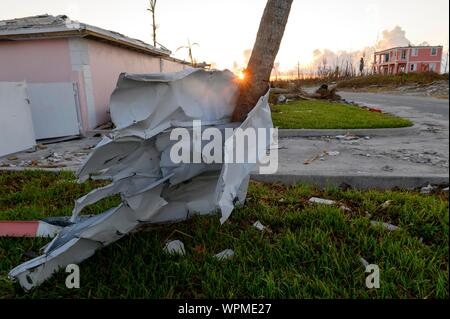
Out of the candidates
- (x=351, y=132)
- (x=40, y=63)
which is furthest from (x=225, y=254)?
(x=40, y=63)

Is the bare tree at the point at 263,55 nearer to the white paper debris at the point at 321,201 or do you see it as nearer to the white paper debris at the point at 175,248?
the white paper debris at the point at 175,248

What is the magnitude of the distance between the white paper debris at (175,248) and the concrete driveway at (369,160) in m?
1.96

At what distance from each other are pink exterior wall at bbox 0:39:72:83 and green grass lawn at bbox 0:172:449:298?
6.71 metres

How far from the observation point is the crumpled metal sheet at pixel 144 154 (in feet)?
6.82

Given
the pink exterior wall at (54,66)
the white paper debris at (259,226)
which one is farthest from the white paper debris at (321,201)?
the pink exterior wall at (54,66)

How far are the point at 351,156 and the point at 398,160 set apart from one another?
0.72 m

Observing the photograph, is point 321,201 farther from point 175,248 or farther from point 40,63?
point 40,63

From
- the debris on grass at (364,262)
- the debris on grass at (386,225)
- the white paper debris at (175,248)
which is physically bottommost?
the white paper debris at (175,248)

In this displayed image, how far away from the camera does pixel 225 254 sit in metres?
2.41

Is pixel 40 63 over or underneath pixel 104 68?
over

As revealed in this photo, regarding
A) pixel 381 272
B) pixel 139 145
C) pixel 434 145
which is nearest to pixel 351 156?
pixel 434 145

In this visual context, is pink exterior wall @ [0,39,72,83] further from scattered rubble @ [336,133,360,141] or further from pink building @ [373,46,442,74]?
pink building @ [373,46,442,74]

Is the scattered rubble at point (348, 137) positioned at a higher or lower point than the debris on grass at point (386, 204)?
lower

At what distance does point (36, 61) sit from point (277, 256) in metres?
9.30
